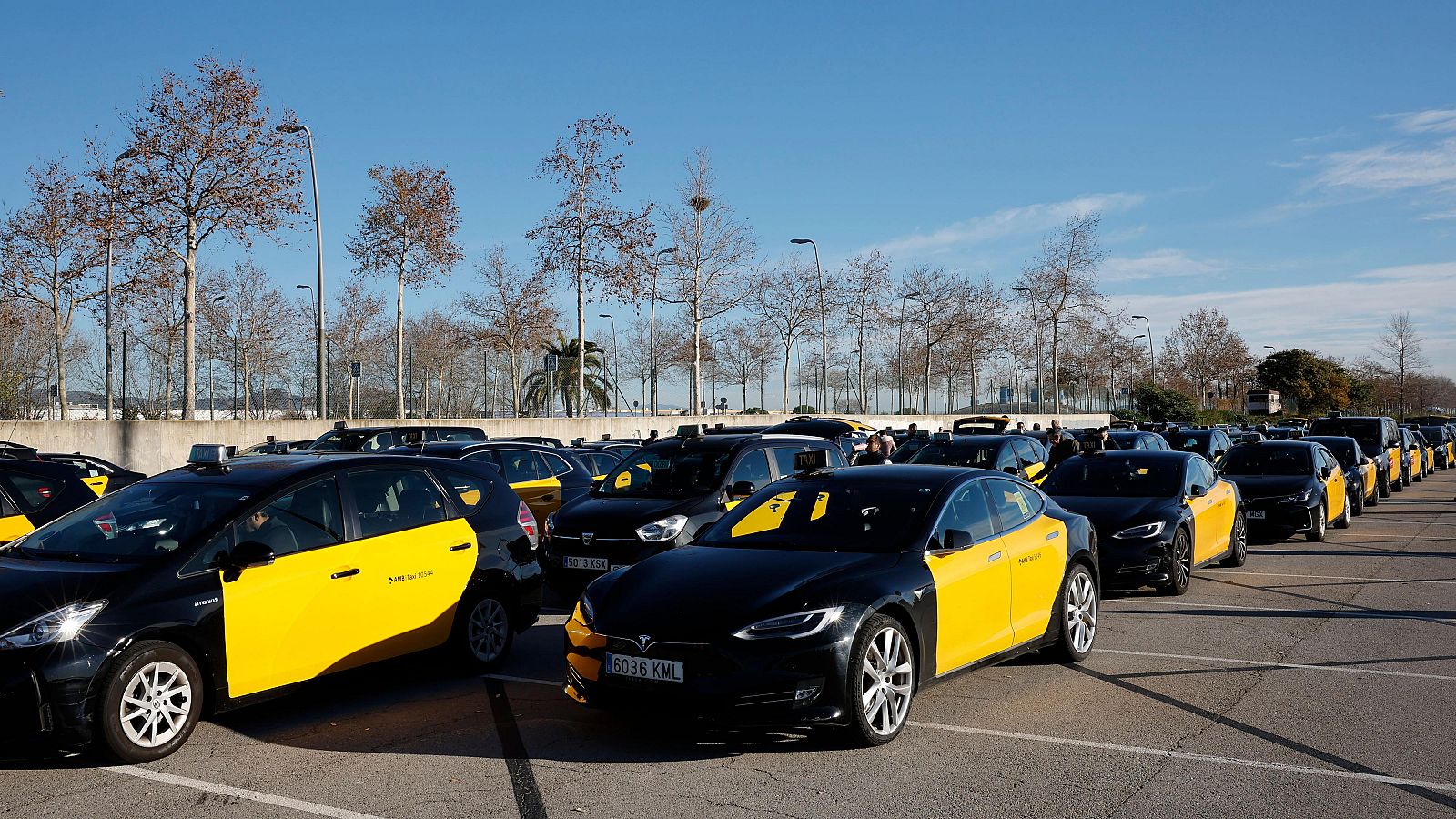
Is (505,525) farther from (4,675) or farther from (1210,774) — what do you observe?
(1210,774)

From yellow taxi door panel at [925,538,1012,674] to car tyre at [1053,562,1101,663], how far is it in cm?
85

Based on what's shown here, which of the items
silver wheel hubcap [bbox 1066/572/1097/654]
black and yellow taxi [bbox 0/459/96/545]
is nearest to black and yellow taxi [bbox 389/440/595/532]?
black and yellow taxi [bbox 0/459/96/545]

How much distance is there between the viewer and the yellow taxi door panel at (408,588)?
23.5 ft

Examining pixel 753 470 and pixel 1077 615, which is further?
pixel 753 470

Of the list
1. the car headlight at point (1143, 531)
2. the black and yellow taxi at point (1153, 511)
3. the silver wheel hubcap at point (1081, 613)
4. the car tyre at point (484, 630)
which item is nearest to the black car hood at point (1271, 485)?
the black and yellow taxi at point (1153, 511)

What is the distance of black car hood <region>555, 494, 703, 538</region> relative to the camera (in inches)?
416

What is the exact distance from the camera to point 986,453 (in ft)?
51.7

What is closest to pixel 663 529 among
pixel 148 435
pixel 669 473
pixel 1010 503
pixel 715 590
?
pixel 669 473

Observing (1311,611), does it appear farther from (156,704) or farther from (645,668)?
(156,704)

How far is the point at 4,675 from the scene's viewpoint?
5.50m

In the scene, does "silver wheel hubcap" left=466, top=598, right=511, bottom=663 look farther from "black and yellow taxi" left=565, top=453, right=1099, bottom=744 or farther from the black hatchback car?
the black hatchback car

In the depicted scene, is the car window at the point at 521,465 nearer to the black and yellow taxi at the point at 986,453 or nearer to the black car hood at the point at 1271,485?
the black and yellow taxi at the point at 986,453

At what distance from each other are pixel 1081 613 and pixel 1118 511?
12.9 feet

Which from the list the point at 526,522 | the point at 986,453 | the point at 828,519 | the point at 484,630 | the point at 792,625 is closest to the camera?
the point at 792,625
